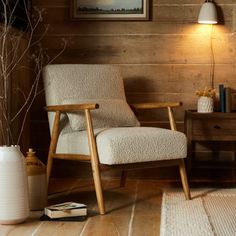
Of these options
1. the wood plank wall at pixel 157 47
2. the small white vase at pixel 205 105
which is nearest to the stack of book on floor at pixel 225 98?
the small white vase at pixel 205 105

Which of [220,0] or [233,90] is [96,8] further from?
[233,90]

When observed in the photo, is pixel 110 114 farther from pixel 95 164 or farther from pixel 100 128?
pixel 95 164

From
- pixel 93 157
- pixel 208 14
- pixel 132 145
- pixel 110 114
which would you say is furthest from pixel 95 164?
pixel 208 14

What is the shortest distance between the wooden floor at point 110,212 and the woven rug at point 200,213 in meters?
0.06

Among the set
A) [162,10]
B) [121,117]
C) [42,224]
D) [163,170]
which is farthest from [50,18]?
[42,224]

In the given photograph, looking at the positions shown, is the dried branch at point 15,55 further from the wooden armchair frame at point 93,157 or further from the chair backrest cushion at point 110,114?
the chair backrest cushion at point 110,114

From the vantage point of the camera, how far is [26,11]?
376cm

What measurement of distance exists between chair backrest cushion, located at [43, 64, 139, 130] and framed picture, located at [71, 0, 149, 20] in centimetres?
48

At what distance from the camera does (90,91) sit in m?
3.67

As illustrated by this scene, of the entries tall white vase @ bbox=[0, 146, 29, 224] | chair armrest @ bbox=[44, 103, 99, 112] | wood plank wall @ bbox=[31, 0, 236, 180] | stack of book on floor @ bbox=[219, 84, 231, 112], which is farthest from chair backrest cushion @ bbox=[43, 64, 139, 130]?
tall white vase @ bbox=[0, 146, 29, 224]

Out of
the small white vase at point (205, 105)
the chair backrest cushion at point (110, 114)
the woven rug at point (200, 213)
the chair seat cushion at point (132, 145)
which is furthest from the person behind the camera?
the small white vase at point (205, 105)

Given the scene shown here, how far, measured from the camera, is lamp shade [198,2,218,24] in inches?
154

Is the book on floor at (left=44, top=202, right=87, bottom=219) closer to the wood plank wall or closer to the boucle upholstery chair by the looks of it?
the boucle upholstery chair

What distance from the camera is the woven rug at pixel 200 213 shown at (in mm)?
2559
